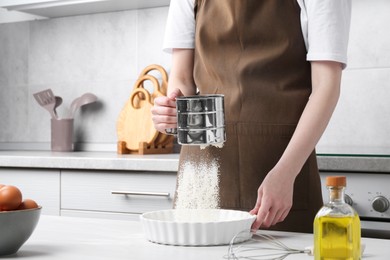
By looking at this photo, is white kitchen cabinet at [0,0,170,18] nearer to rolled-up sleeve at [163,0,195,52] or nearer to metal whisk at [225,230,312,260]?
rolled-up sleeve at [163,0,195,52]

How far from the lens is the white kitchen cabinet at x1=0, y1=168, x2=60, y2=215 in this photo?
97.5 inches

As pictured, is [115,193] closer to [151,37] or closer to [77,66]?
[151,37]

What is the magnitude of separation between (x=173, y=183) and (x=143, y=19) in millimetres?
989

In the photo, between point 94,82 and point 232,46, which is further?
point 94,82

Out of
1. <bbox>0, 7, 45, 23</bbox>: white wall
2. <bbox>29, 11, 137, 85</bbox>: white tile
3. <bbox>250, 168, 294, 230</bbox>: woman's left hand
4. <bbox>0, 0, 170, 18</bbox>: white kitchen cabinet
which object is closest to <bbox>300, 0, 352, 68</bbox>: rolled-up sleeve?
<bbox>250, 168, 294, 230</bbox>: woman's left hand

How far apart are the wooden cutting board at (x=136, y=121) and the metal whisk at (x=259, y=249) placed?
63.4 inches

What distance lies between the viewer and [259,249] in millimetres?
1061

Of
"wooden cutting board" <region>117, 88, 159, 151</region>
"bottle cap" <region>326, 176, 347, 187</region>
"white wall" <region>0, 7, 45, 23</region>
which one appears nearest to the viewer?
"bottle cap" <region>326, 176, 347, 187</region>

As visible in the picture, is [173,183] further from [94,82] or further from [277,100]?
[94,82]

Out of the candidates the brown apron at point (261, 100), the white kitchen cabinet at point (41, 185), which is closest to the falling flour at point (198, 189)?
the brown apron at point (261, 100)

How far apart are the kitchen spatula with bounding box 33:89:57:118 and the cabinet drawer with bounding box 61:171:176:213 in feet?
2.15

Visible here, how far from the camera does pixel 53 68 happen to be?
3.20 metres

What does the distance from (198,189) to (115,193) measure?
3.23 feet

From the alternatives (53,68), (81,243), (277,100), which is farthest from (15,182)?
(81,243)
